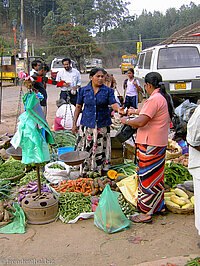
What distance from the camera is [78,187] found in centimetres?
428

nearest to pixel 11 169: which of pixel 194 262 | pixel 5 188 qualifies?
pixel 5 188

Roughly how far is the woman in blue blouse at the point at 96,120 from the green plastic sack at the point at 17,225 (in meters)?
1.27

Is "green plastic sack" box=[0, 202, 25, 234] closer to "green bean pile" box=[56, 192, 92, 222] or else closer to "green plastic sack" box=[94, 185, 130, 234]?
"green bean pile" box=[56, 192, 92, 222]

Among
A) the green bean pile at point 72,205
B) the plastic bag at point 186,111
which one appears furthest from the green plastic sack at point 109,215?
the plastic bag at point 186,111

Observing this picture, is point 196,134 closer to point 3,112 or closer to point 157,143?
point 157,143

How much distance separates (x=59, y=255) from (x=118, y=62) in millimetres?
59787

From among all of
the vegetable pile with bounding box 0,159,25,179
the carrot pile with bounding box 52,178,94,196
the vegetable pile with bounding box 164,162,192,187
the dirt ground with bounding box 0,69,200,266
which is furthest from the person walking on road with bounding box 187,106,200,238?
the vegetable pile with bounding box 0,159,25,179

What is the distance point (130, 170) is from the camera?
Result: 4992 millimetres

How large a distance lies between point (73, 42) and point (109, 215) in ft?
108

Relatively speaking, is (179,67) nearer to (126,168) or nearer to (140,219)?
(126,168)

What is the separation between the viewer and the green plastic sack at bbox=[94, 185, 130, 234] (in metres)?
3.29

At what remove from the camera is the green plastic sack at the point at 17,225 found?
3398 millimetres

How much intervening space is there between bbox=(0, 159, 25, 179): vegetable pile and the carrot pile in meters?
1.01

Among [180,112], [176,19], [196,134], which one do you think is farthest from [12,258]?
[176,19]
